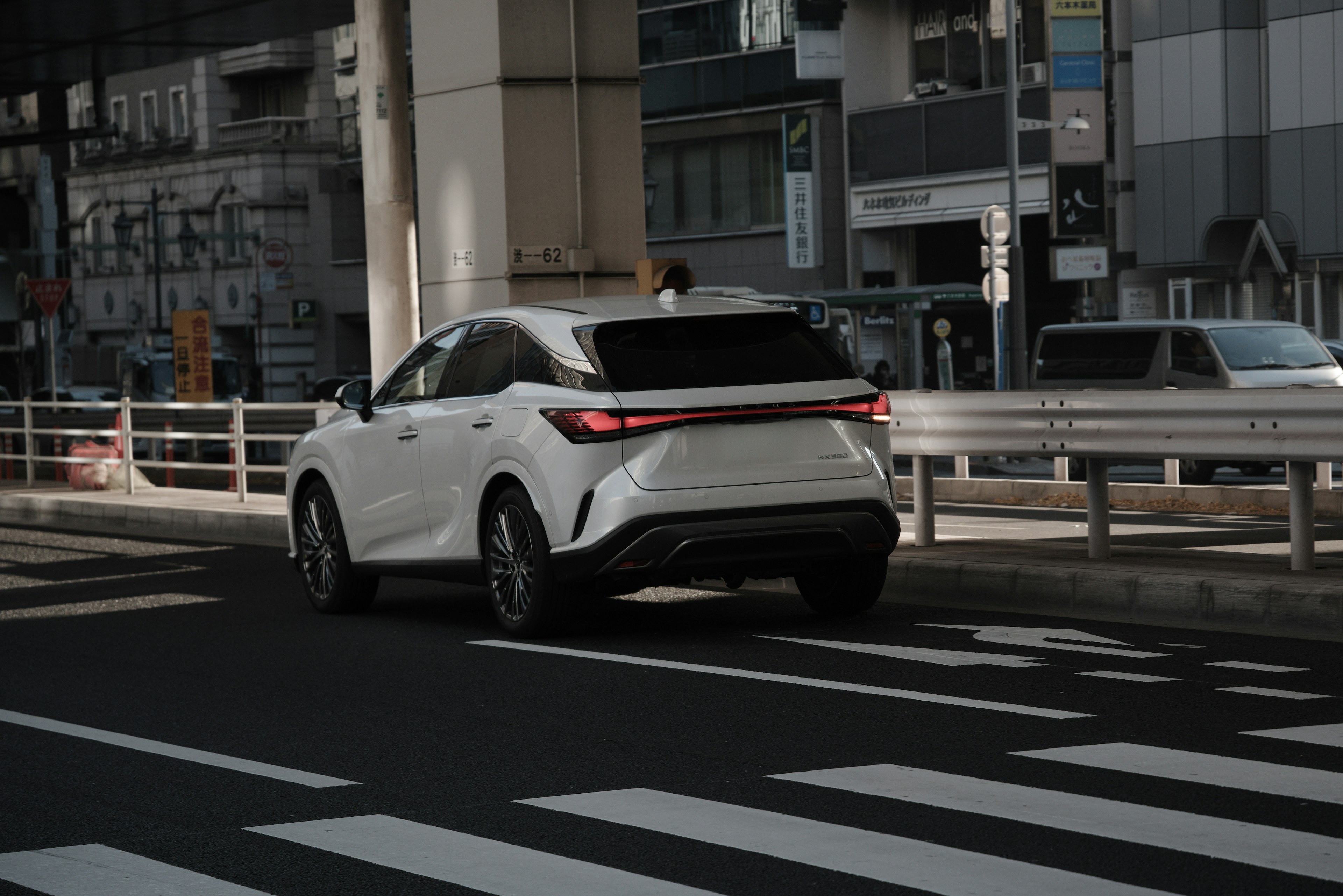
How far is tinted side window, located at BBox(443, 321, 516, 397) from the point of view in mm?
9852

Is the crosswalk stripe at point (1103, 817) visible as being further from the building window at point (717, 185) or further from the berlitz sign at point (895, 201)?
the building window at point (717, 185)

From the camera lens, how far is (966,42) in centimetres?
4559

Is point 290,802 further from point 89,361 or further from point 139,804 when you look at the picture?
point 89,361

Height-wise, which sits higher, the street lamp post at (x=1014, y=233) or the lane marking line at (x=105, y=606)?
the street lamp post at (x=1014, y=233)

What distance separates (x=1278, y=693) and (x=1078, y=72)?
110 ft

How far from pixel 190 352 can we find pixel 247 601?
50.3 feet

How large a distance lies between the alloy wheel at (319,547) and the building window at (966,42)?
3369 cm

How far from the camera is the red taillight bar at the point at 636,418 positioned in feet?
29.5

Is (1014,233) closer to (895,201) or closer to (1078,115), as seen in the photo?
(1078,115)

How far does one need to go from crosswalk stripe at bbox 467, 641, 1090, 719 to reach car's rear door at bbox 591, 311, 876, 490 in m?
0.82

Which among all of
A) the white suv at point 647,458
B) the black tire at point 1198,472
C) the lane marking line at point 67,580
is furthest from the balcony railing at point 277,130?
the white suv at point 647,458

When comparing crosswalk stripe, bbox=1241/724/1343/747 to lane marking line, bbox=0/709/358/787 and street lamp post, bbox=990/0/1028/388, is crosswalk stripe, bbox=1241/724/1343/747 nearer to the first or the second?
lane marking line, bbox=0/709/358/787

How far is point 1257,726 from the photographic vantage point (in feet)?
22.3

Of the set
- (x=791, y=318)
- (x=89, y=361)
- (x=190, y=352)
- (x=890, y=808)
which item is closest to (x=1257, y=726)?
(x=890, y=808)
